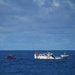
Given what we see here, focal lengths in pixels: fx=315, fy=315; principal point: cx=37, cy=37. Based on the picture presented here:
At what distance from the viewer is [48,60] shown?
156 m

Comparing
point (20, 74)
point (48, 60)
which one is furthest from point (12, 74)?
point (48, 60)

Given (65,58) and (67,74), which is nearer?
(67,74)

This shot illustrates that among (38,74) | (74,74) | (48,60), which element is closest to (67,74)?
(74,74)

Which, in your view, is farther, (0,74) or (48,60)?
(48,60)

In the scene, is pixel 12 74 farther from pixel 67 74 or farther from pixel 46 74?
pixel 67 74

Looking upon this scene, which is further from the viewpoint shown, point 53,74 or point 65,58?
point 65,58

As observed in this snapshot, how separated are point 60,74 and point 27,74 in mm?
9016

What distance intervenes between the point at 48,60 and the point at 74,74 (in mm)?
72957

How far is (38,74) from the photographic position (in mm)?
86438

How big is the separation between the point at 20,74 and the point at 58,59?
253 feet

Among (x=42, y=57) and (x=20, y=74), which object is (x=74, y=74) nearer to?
(x=20, y=74)

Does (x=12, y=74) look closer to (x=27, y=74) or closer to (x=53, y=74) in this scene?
(x=27, y=74)

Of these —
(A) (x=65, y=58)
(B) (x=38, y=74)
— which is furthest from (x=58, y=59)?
(B) (x=38, y=74)

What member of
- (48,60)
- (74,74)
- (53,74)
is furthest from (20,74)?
(48,60)
